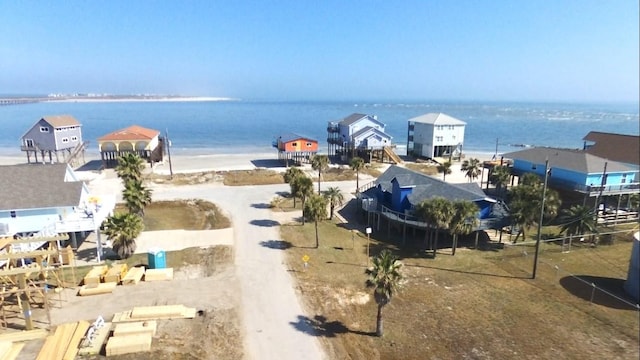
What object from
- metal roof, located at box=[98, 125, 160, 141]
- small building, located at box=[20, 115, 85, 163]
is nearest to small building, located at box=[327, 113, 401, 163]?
metal roof, located at box=[98, 125, 160, 141]

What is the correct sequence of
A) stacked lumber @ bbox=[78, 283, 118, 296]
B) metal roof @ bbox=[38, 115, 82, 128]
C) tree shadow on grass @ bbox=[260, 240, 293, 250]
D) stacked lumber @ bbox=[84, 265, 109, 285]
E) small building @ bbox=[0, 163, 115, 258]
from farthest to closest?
metal roof @ bbox=[38, 115, 82, 128]
tree shadow on grass @ bbox=[260, 240, 293, 250]
small building @ bbox=[0, 163, 115, 258]
stacked lumber @ bbox=[84, 265, 109, 285]
stacked lumber @ bbox=[78, 283, 118, 296]

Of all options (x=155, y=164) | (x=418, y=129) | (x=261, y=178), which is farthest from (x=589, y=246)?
(x=155, y=164)

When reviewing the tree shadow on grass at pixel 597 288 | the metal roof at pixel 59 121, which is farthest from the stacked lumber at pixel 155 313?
the metal roof at pixel 59 121

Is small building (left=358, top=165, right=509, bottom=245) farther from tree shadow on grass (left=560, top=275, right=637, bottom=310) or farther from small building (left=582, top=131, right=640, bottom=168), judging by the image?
small building (left=582, top=131, right=640, bottom=168)

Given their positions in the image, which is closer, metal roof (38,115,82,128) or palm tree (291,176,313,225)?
palm tree (291,176,313,225)

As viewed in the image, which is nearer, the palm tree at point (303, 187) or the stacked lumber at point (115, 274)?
the stacked lumber at point (115, 274)

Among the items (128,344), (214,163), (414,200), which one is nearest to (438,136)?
(214,163)

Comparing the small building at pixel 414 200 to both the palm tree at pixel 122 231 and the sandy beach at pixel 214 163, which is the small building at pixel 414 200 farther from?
the sandy beach at pixel 214 163
